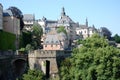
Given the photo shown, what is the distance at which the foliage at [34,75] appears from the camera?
151ft

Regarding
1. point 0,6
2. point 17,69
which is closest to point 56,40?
point 0,6

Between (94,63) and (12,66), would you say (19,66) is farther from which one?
(94,63)

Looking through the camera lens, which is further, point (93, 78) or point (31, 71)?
point (31, 71)

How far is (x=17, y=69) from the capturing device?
54.8m

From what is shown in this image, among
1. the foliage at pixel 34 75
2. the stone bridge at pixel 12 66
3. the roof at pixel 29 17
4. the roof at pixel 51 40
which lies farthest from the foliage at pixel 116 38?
the foliage at pixel 34 75

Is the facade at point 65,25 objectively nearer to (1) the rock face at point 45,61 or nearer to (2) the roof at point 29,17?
(2) the roof at point 29,17

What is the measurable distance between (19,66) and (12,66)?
3.38 metres

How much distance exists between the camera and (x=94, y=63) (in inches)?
1751

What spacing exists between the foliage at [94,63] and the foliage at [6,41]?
15244mm

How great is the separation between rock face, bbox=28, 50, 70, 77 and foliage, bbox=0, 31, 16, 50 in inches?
328

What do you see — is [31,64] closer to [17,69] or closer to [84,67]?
[17,69]

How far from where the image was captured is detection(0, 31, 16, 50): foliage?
60169 millimetres

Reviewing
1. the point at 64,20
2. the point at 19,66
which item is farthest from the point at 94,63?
the point at 64,20

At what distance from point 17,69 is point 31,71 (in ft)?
23.8
